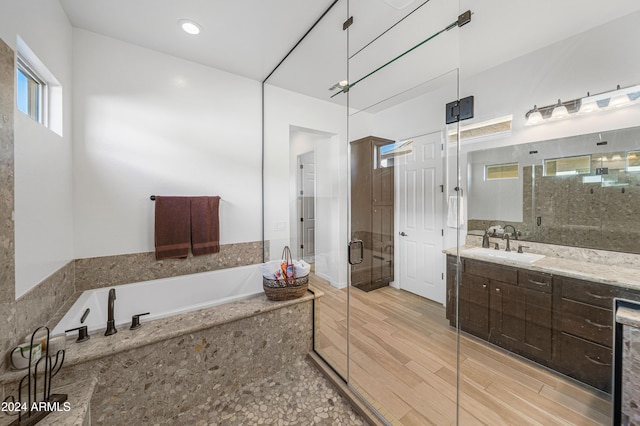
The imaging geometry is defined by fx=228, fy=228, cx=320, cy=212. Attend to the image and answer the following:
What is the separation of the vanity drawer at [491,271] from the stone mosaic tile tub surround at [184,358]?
64.1 inches

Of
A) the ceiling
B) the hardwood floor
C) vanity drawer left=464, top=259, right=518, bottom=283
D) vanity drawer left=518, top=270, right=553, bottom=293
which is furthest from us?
vanity drawer left=464, top=259, right=518, bottom=283

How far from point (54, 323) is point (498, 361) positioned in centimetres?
335

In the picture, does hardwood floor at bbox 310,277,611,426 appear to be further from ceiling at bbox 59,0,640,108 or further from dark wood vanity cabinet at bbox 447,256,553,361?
ceiling at bbox 59,0,640,108

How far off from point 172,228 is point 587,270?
3.48 m

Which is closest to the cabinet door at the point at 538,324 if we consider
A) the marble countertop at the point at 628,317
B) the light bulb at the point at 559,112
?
the marble countertop at the point at 628,317

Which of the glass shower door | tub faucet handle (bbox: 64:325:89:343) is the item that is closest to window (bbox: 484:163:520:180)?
the glass shower door

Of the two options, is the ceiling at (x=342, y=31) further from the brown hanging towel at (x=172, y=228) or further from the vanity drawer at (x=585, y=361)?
the vanity drawer at (x=585, y=361)

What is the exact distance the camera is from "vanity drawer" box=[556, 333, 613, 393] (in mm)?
1533

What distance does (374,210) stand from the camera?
9.90 ft

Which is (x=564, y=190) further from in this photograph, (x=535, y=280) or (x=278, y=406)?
(x=278, y=406)

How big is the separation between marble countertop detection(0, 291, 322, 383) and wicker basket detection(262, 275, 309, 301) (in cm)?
4

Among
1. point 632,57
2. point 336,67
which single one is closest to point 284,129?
point 336,67

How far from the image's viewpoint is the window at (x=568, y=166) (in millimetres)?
1697

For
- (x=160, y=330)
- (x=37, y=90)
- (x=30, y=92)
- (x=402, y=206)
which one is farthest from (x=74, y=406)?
(x=402, y=206)
